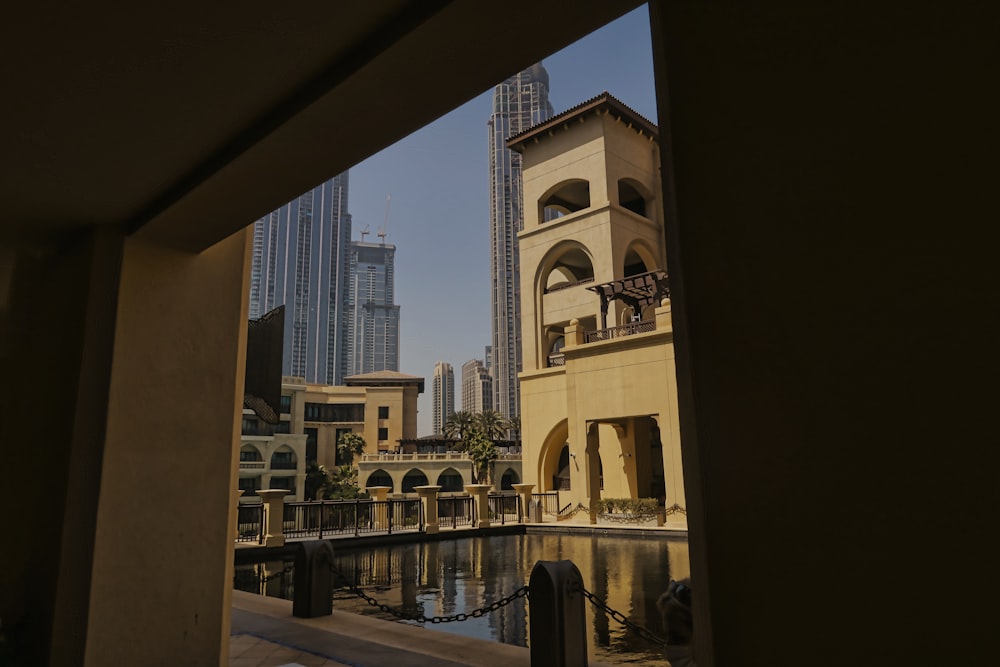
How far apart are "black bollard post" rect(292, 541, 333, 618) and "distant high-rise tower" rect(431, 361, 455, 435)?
15380 cm

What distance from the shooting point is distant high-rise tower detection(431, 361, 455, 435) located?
161875 mm

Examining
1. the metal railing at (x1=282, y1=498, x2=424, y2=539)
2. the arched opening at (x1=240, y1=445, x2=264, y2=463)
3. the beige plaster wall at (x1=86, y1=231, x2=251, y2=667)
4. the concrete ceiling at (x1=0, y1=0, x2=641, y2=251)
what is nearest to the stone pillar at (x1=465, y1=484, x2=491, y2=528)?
the metal railing at (x1=282, y1=498, x2=424, y2=539)

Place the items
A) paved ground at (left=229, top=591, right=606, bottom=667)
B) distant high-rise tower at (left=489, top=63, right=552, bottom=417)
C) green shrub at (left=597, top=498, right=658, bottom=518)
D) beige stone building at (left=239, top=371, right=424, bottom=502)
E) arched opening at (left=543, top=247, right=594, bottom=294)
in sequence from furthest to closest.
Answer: distant high-rise tower at (left=489, top=63, right=552, bottom=417), beige stone building at (left=239, top=371, right=424, bottom=502), arched opening at (left=543, top=247, right=594, bottom=294), green shrub at (left=597, top=498, right=658, bottom=518), paved ground at (left=229, top=591, right=606, bottom=667)

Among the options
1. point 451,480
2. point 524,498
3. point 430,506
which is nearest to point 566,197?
point 524,498

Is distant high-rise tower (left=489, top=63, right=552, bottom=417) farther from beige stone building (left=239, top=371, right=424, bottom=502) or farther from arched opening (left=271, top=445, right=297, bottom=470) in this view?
arched opening (left=271, top=445, right=297, bottom=470)

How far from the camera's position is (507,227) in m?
127

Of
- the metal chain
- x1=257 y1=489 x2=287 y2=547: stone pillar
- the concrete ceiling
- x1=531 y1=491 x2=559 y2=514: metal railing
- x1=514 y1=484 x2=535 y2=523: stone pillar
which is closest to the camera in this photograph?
the concrete ceiling

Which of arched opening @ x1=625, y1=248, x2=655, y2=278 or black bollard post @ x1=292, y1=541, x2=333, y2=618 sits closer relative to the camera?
black bollard post @ x1=292, y1=541, x2=333, y2=618

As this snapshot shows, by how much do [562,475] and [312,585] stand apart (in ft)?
82.9

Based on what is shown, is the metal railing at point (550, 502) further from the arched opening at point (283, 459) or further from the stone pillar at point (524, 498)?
the arched opening at point (283, 459)

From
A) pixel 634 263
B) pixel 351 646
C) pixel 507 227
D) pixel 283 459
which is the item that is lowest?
pixel 351 646

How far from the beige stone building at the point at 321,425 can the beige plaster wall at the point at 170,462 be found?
1702 inches

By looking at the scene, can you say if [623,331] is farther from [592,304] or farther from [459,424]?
[459,424]

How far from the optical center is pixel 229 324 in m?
5.39
